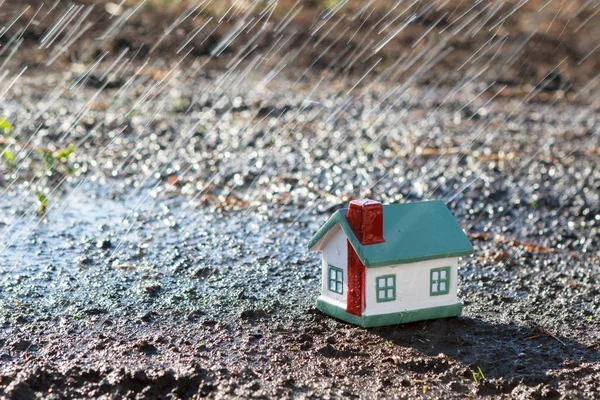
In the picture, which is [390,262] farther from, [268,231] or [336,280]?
[268,231]

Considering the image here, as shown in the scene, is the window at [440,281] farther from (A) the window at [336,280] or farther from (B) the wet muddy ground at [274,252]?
(A) the window at [336,280]

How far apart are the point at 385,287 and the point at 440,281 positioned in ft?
0.87

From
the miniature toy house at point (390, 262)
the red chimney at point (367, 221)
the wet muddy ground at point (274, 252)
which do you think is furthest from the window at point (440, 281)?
the red chimney at point (367, 221)

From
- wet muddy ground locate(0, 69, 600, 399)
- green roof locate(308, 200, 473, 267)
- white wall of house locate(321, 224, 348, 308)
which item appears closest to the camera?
wet muddy ground locate(0, 69, 600, 399)

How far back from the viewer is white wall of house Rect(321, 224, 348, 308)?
11.4ft

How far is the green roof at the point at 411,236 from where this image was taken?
3326 millimetres

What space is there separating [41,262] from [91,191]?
1366mm

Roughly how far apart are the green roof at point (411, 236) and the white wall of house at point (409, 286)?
6 cm

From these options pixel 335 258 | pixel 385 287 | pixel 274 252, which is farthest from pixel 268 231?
pixel 385 287

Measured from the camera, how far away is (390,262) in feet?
10.9

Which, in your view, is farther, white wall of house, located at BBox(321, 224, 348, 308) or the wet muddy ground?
white wall of house, located at BBox(321, 224, 348, 308)

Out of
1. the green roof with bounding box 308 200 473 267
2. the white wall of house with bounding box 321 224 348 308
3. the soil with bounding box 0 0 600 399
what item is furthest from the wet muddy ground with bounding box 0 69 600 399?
the green roof with bounding box 308 200 473 267

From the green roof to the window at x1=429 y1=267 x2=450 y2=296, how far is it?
84 millimetres

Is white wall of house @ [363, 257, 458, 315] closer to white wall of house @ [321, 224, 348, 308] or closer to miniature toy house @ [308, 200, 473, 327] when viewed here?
miniature toy house @ [308, 200, 473, 327]
